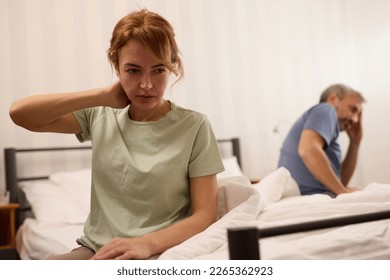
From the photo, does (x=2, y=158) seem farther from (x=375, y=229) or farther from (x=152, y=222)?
(x=375, y=229)

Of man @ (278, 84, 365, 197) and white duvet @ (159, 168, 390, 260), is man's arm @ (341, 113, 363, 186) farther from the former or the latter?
white duvet @ (159, 168, 390, 260)

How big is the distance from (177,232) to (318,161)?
0.93m

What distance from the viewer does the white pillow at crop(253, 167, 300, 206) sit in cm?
162

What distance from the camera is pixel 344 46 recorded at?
67.6 inches

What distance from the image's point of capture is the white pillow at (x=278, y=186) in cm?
162

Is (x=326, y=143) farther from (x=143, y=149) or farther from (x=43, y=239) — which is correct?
(x=43, y=239)

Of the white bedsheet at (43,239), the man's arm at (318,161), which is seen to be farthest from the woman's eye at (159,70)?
the man's arm at (318,161)

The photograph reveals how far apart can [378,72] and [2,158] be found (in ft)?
4.48

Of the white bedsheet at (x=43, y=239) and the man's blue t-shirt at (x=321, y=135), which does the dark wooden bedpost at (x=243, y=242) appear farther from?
the man's blue t-shirt at (x=321, y=135)

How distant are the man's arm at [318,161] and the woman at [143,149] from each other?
795 millimetres

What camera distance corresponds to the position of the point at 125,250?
81 cm

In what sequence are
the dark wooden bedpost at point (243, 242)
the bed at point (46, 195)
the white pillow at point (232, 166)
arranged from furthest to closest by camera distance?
1. the white pillow at point (232, 166)
2. the bed at point (46, 195)
3. the dark wooden bedpost at point (243, 242)

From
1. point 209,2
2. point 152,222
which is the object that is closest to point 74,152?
point 209,2
